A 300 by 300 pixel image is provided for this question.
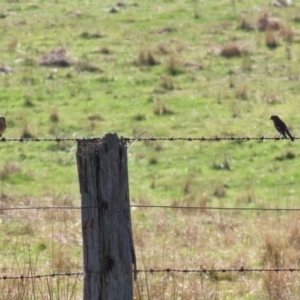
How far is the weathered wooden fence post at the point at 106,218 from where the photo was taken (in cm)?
532

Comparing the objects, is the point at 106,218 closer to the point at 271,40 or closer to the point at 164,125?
the point at 164,125

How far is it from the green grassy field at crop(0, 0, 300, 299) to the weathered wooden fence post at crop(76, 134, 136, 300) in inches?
42.3

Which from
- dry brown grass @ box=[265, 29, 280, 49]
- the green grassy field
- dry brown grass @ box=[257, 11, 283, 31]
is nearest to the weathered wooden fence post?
the green grassy field

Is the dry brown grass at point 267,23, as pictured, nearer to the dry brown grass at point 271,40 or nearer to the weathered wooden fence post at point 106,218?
the dry brown grass at point 271,40

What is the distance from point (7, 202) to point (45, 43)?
11.5 m

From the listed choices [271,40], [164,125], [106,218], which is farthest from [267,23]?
[106,218]

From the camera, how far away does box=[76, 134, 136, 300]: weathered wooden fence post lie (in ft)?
17.4

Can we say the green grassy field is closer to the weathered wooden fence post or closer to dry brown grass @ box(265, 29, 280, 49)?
dry brown grass @ box(265, 29, 280, 49)

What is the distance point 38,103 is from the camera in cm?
1956

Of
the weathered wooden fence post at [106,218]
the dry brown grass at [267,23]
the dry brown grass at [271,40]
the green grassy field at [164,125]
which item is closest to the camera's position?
the weathered wooden fence post at [106,218]

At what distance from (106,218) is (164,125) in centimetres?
1278

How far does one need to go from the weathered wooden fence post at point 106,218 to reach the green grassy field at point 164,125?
1075 mm

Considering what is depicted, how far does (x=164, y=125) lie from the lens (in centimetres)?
1814

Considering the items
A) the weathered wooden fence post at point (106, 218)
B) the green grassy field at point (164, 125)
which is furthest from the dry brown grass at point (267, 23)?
the weathered wooden fence post at point (106, 218)
